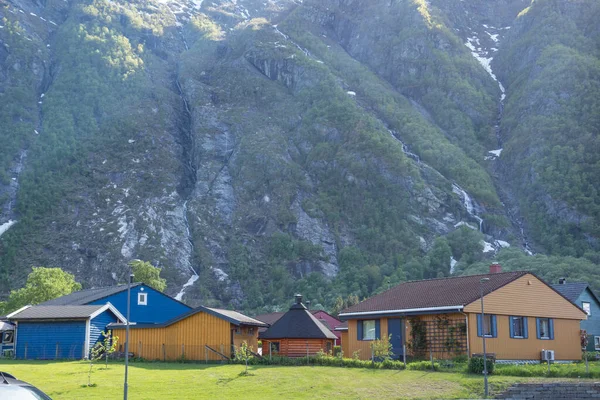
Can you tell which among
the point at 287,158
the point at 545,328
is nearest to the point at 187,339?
the point at 545,328

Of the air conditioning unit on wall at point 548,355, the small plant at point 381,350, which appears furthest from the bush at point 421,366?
the air conditioning unit on wall at point 548,355

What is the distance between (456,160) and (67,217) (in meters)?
81.9

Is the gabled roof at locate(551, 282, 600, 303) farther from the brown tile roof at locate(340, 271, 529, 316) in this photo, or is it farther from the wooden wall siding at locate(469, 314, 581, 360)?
the brown tile roof at locate(340, 271, 529, 316)

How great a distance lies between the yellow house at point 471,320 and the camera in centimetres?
4138

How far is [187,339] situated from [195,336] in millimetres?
596

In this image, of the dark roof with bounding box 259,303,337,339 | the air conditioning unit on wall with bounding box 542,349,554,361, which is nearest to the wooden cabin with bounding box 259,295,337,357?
the dark roof with bounding box 259,303,337,339

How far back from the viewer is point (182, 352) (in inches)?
1750

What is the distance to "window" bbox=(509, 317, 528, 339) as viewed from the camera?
143ft

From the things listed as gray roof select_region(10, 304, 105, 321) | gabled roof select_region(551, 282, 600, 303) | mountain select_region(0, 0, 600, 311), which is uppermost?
mountain select_region(0, 0, 600, 311)

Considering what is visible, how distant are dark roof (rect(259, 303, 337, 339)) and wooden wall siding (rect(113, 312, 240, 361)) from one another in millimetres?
3099

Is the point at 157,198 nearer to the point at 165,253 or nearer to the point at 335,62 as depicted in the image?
the point at 165,253

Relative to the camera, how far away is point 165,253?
4825 inches

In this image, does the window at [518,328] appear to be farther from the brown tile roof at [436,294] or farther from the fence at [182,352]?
the fence at [182,352]

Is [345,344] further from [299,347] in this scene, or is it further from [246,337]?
[246,337]
